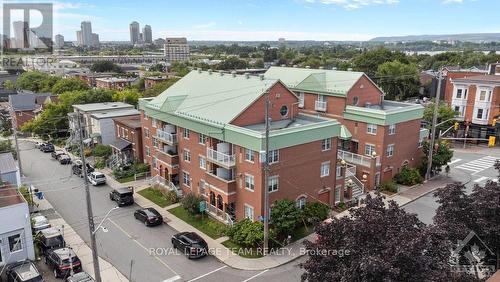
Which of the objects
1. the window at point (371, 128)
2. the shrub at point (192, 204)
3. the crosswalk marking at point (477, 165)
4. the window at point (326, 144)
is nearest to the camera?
A: the window at point (326, 144)

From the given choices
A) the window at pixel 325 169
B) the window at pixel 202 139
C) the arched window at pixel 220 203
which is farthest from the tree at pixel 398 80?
the arched window at pixel 220 203

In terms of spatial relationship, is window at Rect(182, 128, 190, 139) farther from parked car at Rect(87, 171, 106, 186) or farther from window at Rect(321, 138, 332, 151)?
parked car at Rect(87, 171, 106, 186)

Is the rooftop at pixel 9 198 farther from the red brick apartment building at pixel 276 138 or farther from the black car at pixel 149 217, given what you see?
the red brick apartment building at pixel 276 138

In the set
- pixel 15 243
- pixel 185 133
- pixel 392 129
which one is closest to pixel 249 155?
pixel 185 133

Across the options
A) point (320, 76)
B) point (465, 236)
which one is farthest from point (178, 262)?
point (320, 76)

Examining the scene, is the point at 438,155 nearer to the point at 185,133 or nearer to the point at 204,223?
the point at 204,223

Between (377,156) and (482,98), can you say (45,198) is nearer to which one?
(377,156)
